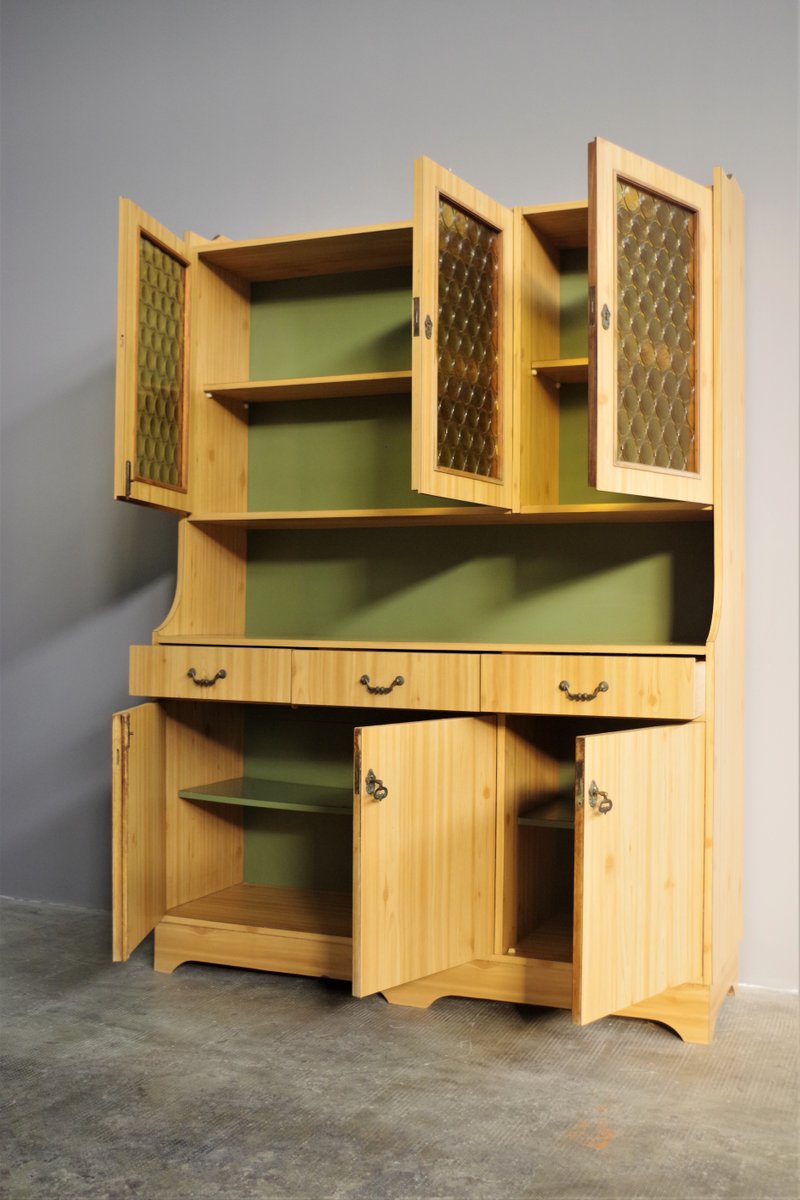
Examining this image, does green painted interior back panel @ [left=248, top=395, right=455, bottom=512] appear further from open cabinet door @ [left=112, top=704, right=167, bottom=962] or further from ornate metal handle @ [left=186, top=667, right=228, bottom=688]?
open cabinet door @ [left=112, top=704, right=167, bottom=962]

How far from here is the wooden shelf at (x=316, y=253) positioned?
3.23 meters

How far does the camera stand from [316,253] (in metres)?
3.38

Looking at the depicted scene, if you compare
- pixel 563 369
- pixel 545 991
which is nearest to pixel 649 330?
pixel 563 369

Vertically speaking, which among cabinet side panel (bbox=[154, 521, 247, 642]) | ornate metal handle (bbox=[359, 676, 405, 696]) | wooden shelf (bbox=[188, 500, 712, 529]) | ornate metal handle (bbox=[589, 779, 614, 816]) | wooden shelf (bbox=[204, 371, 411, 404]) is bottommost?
ornate metal handle (bbox=[589, 779, 614, 816])

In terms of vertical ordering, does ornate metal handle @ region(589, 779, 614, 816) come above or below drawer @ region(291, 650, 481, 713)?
below

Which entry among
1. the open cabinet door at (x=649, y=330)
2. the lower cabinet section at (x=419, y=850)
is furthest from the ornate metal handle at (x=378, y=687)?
the open cabinet door at (x=649, y=330)

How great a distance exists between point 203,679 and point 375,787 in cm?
73

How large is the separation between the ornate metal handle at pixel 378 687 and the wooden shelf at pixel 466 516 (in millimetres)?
478

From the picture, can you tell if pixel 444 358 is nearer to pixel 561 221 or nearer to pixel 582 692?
pixel 561 221

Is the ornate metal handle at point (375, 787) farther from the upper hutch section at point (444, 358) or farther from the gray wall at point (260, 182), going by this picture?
the gray wall at point (260, 182)

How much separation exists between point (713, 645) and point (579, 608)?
2.03 feet

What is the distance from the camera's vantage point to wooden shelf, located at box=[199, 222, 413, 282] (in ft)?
10.6

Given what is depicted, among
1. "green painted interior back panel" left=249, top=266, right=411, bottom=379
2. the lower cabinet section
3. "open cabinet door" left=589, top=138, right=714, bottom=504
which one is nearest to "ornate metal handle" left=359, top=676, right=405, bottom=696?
the lower cabinet section

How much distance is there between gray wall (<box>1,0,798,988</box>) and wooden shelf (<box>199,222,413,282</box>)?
226mm
